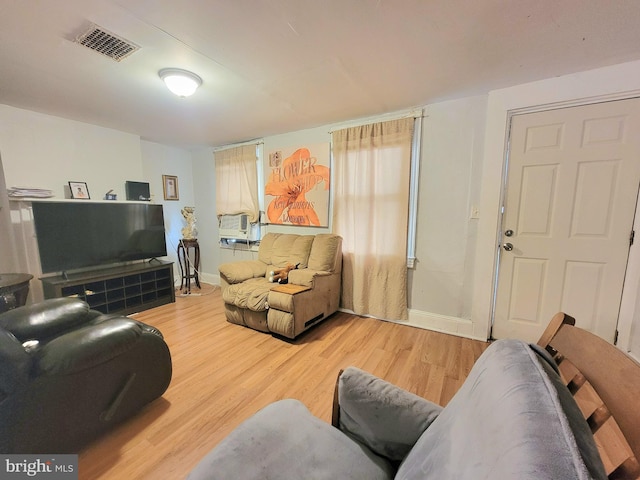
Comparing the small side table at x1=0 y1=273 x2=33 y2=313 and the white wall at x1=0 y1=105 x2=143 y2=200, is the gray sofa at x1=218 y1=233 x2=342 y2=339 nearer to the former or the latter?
the small side table at x1=0 y1=273 x2=33 y2=313

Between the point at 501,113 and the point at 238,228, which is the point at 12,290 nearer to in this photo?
the point at 238,228

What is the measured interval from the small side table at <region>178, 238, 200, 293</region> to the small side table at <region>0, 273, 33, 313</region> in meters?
1.68

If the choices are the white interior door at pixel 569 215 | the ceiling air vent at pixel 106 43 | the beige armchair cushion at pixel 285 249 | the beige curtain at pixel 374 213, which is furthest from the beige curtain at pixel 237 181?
the white interior door at pixel 569 215

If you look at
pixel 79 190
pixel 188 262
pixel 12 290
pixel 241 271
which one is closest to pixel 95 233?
pixel 79 190

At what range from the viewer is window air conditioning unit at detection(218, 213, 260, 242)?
12.6ft

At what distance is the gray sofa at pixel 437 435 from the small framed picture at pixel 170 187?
3.98m

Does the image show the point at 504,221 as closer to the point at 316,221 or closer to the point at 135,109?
the point at 316,221

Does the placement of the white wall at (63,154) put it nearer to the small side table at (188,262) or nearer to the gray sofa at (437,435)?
the small side table at (188,262)

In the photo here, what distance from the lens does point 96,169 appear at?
124 inches

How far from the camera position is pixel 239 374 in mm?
1928

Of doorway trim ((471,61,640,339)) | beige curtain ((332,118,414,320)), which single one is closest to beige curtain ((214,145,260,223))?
beige curtain ((332,118,414,320))

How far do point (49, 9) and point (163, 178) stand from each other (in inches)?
113

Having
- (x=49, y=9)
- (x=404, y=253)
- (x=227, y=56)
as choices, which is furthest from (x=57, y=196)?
(x=404, y=253)

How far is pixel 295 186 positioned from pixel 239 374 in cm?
225
